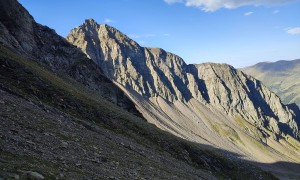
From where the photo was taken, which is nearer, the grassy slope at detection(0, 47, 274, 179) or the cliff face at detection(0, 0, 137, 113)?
the grassy slope at detection(0, 47, 274, 179)

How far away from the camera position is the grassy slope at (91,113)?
48.4 m

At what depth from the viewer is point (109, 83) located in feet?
375

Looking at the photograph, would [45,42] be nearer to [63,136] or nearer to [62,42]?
[62,42]

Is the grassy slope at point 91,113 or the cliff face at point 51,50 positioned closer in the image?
the grassy slope at point 91,113

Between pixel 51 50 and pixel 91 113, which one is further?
pixel 51 50

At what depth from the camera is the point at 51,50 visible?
10750 cm

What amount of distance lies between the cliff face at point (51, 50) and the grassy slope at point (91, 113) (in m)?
29.4

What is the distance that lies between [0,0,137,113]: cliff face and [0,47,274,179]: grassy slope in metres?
29.4

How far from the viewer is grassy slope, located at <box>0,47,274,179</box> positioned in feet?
159

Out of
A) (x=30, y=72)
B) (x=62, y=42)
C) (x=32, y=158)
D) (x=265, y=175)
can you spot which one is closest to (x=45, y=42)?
(x=62, y=42)

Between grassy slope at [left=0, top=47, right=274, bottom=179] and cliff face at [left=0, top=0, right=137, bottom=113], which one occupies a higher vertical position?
cliff face at [left=0, top=0, right=137, bottom=113]

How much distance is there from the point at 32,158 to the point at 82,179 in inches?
143

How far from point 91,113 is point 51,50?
188 ft

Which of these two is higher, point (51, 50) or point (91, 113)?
point (51, 50)
